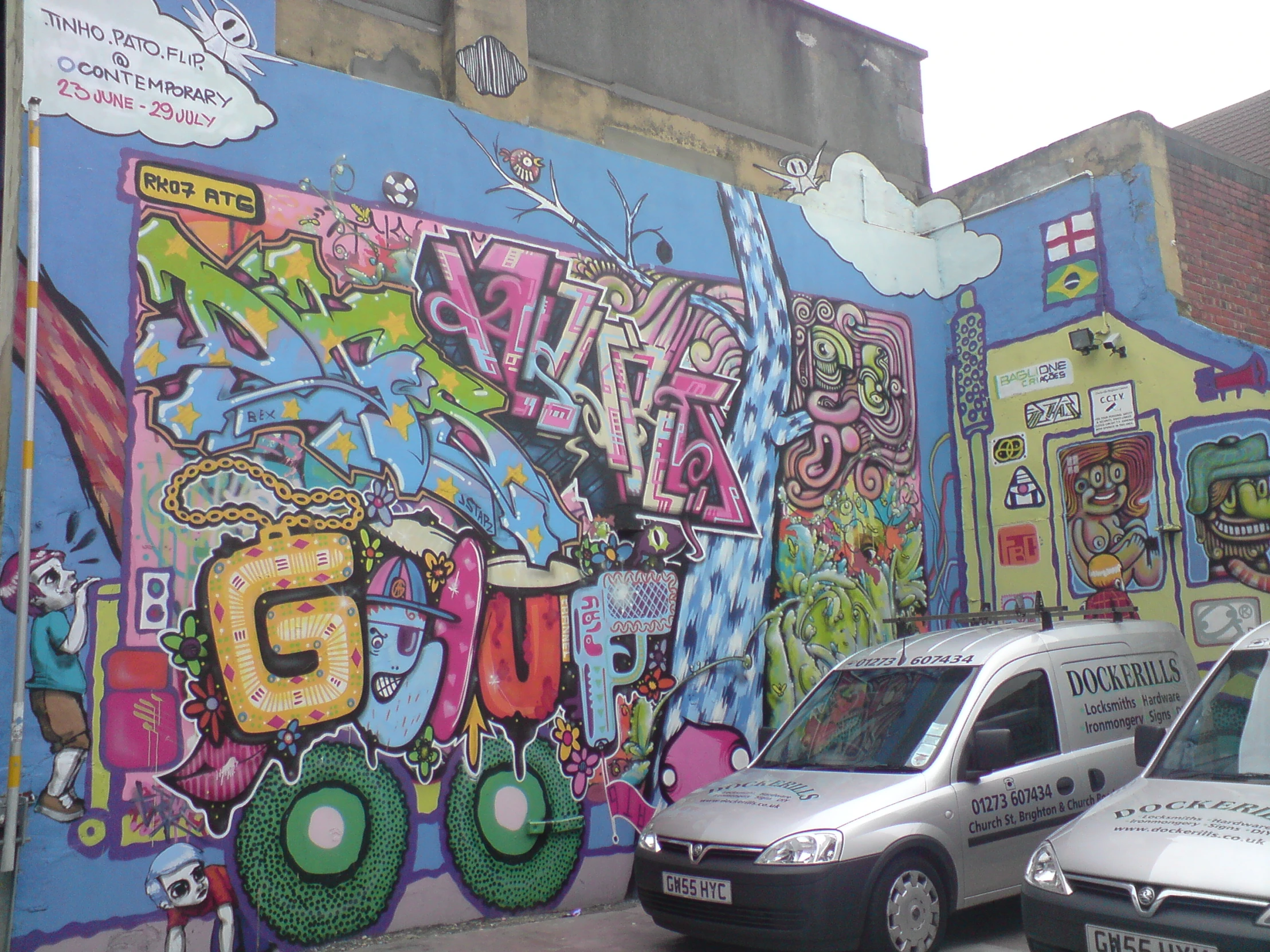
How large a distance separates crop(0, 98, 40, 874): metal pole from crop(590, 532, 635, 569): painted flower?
374 centimetres

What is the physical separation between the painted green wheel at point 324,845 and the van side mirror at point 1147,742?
171 inches

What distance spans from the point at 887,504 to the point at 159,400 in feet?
21.1

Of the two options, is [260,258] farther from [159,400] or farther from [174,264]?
[159,400]

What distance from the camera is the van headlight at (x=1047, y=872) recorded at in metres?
4.41

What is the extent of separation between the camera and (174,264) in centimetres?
646

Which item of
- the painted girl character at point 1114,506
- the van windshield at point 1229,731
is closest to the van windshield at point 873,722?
the van windshield at point 1229,731

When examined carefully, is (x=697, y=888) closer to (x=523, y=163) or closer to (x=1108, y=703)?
(x=1108, y=703)

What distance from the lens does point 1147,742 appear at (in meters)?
5.22

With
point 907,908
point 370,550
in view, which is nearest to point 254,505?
point 370,550

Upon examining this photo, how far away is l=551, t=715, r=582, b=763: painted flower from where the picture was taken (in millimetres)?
7535

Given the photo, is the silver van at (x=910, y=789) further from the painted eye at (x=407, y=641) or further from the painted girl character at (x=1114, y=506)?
the painted girl character at (x=1114, y=506)

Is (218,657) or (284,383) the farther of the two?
(284,383)

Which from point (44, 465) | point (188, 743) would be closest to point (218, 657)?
point (188, 743)

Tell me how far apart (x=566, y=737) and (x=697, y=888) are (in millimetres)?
2132
